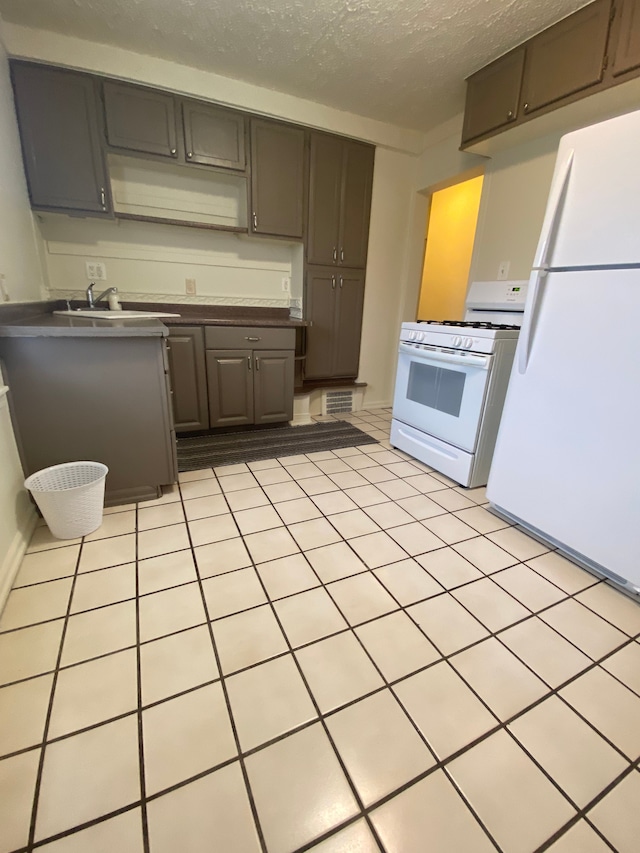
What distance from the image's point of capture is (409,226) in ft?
11.3

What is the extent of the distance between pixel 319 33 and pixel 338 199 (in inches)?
41.7

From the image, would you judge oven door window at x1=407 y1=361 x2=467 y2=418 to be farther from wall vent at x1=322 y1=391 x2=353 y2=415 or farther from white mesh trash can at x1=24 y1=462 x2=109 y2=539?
white mesh trash can at x1=24 y1=462 x2=109 y2=539

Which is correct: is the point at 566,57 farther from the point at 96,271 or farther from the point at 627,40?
the point at 96,271

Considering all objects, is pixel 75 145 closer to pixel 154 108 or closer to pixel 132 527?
pixel 154 108

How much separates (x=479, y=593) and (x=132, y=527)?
1.49 m

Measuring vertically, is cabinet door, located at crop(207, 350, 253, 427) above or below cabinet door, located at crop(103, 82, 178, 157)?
below

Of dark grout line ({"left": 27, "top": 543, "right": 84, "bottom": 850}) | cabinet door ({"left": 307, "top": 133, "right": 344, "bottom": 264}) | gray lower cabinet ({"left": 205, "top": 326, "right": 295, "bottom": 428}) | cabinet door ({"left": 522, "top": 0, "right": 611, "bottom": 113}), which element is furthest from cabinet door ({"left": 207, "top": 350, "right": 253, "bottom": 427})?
cabinet door ({"left": 522, "top": 0, "right": 611, "bottom": 113})

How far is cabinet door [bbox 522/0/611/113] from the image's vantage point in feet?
5.64

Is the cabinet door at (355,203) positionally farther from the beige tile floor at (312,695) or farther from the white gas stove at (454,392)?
the beige tile floor at (312,695)

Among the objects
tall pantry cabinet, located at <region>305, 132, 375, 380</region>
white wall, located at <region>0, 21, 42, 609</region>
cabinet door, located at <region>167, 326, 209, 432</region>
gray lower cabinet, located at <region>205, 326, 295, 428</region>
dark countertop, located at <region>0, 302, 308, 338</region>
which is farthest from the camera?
tall pantry cabinet, located at <region>305, 132, 375, 380</region>

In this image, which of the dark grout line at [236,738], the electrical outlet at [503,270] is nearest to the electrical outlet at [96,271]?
the dark grout line at [236,738]

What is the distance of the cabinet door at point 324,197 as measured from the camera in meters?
2.88

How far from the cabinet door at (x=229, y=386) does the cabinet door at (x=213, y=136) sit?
132 centimetres

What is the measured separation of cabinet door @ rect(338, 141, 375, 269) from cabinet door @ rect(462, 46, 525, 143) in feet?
2.96
